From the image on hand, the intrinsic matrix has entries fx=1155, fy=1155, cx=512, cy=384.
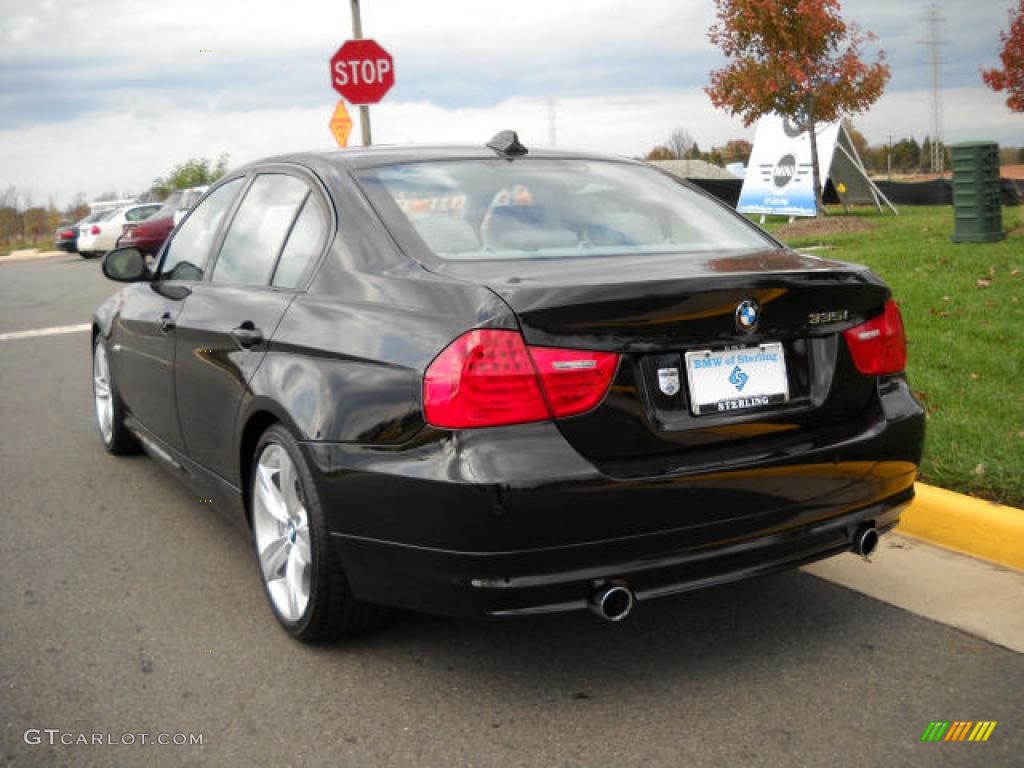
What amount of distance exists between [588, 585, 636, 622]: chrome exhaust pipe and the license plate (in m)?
0.50

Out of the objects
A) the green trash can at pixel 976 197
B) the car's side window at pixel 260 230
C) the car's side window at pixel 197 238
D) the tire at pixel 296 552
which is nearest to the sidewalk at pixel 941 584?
the tire at pixel 296 552

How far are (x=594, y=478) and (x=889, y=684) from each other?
110 centimetres

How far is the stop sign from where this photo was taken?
15.8 meters

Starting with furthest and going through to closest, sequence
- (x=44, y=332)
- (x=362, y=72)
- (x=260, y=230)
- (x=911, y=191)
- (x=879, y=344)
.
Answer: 1. (x=911, y=191)
2. (x=362, y=72)
3. (x=44, y=332)
4. (x=260, y=230)
5. (x=879, y=344)

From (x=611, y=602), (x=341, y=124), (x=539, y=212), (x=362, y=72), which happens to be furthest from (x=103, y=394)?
(x=341, y=124)

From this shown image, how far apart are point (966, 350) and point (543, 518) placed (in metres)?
4.82

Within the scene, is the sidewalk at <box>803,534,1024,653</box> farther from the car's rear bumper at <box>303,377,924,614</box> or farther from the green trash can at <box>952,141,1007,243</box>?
the green trash can at <box>952,141,1007,243</box>

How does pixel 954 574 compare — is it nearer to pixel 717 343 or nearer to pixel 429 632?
pixel 717 343

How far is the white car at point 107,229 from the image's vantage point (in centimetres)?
3183

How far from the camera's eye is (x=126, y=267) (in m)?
5.16

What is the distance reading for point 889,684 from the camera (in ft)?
10.6

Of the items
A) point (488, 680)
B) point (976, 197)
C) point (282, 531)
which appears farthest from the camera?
point (976, 197)

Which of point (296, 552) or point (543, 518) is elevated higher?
point (543, 518)

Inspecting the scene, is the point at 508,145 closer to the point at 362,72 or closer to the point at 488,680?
the point at 488,680
